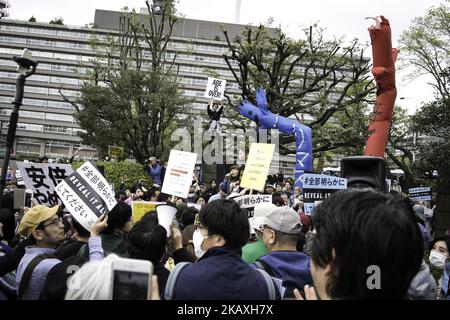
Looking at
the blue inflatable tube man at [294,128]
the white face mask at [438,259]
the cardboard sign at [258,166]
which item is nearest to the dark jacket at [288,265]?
the white face mask at [438,259]

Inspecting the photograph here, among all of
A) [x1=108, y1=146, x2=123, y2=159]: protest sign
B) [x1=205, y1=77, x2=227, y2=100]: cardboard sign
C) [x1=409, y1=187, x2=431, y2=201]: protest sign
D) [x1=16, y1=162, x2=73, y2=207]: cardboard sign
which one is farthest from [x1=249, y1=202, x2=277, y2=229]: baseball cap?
[x1=108, y1=146, x2=123, y2=159]: protest sign

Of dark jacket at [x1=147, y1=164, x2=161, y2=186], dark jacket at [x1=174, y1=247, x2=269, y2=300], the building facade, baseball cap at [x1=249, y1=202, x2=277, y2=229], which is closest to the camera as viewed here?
dark jacket at [x1=174, y1=247, x2=269, y2=300]

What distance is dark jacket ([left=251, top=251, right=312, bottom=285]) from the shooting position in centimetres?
275

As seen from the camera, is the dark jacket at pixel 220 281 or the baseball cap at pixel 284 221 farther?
the baseball cap at pixel 284 221

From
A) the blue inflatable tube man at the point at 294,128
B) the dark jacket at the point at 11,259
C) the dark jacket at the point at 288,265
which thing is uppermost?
the blue inflatable tube man at the point at 294,128

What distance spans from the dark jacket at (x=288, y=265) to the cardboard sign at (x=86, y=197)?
1.42 m

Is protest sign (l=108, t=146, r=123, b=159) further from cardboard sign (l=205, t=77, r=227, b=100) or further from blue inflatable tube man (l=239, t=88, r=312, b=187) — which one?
blue inflatable tube man (l=239, t=88, r=312, b=187)

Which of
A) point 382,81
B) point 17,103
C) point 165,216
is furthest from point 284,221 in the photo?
point 382,81

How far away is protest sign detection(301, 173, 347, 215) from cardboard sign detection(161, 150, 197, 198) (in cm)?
173

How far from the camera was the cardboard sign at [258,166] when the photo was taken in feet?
21.9

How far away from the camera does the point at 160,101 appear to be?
1934 centimetres

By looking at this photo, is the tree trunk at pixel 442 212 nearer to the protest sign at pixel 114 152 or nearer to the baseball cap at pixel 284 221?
the baseball cap at pixel 284 221

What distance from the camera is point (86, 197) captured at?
3619 mm

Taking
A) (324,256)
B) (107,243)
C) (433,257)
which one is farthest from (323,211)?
(433,257)
